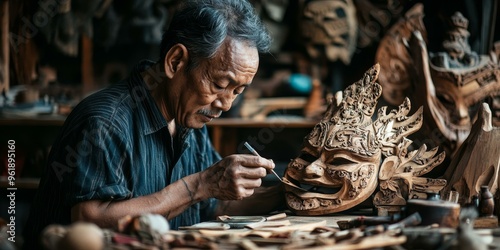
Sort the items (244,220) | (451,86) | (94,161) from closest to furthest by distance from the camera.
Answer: (94,161) → (244,220) → (451,86)

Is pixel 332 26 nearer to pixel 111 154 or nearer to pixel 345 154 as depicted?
pixel 345 154

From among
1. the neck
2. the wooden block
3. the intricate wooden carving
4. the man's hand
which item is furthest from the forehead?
the intricate wooden carving

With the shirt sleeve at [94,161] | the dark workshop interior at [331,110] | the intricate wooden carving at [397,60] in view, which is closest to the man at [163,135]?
the shirt sleeve at [94,161]

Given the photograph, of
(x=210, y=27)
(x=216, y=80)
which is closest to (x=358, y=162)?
(x=216, y=80)

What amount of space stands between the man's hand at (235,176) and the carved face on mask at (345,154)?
1.10 ft

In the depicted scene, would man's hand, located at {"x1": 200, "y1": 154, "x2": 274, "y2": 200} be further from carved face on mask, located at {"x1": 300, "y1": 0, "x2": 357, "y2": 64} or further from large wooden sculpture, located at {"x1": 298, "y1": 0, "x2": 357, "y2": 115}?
carved face on mask, located at {"x1": 300, "y1": 0, "x2": 357, "y2": 64}

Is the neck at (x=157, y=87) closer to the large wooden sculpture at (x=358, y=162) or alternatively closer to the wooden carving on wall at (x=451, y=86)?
the large wooden sculpture at (x=358, y=162)

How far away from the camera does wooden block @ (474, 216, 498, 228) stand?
2930 millimetres

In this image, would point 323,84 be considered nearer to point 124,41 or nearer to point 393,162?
point 124,41

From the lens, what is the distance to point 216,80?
326 cm

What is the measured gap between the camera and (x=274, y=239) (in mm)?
2506

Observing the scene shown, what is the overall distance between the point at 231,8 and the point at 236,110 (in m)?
3.03

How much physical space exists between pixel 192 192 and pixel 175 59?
63cm

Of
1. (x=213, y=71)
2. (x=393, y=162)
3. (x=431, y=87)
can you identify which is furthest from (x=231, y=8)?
(x=431, y=87)
